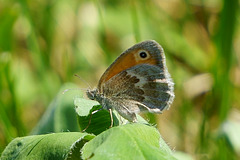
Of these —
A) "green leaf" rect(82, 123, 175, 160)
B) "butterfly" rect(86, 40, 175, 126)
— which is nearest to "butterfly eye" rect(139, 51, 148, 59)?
"butterfly" rect(86, 40, 175, 126)

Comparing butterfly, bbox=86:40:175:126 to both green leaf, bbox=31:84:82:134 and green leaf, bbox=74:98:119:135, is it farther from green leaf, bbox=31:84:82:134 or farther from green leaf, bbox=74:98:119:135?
green leaf, bbox=31:84:82:134

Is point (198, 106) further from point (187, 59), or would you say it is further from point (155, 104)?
point (155, 104)

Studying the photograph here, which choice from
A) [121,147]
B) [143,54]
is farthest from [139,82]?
[121,147]

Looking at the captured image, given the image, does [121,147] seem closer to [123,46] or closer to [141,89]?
[141,89]

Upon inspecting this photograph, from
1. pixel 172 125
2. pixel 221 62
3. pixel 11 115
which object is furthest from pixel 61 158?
pixel 172 125

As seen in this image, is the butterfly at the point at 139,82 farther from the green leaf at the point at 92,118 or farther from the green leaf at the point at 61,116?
the green leaf at the point at 61,116
